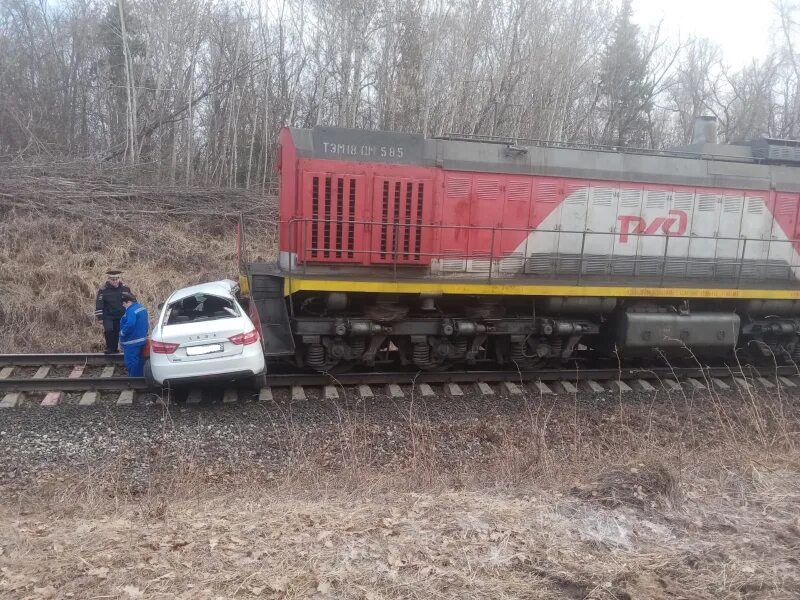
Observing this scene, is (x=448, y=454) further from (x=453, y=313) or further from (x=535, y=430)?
(x=453, y=313)

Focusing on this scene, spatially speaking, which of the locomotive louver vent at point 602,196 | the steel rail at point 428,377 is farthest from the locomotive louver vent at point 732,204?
the steel rail at point 428,377

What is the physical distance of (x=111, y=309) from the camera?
31.2ft

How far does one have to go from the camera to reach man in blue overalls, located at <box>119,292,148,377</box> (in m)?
8.41

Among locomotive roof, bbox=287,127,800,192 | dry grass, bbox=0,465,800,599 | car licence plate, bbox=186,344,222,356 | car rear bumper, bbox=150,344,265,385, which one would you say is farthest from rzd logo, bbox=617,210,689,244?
car licence plate, bbox=186,344,222,356

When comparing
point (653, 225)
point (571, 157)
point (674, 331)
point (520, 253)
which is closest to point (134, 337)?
point (520, 253)

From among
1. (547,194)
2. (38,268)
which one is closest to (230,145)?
(38,268)

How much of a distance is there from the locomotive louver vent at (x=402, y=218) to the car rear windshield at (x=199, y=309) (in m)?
2.33

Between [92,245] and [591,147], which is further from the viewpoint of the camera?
[92,245]

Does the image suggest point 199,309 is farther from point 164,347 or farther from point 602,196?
point 602,196

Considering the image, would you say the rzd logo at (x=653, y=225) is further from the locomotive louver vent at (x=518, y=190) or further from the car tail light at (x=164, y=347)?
the car tail light at (x=164, y=347)

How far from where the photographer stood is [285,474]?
5824mm

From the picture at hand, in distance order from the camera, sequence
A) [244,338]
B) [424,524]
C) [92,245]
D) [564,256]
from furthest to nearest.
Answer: [92,245], [564,256], [244,338], [424,524]

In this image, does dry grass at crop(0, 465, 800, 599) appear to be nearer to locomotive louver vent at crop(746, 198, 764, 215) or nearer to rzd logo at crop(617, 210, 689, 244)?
rzd logo at crop(617, 210, 689, 244)

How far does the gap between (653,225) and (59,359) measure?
980 centimetres
